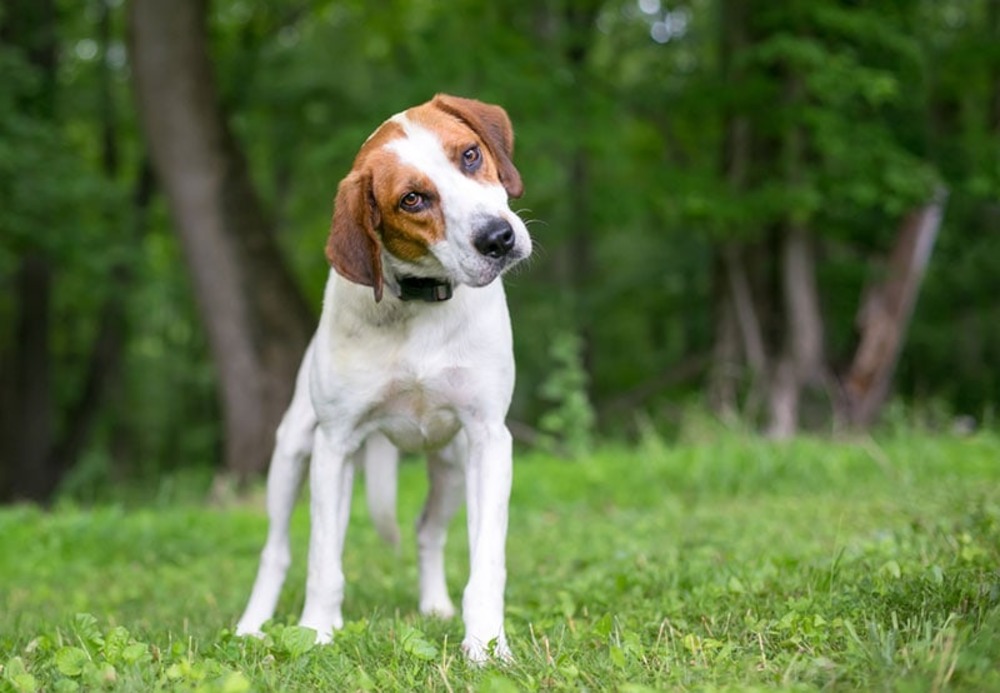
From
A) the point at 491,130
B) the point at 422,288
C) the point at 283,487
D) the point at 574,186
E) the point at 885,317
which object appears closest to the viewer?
the point at 422,288

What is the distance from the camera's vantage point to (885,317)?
575 inches

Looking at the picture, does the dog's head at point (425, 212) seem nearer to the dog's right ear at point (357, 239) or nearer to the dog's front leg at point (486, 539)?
the dog's right ear at point (357, 239)

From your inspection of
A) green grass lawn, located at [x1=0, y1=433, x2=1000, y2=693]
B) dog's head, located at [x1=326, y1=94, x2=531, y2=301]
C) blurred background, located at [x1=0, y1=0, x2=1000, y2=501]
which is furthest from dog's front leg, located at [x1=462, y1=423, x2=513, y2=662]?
blurred background, located at [x1=0, y1=0, x2=1000, y2=501]

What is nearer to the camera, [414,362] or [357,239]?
[357,239]

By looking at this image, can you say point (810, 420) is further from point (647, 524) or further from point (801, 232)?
point (647, 524)

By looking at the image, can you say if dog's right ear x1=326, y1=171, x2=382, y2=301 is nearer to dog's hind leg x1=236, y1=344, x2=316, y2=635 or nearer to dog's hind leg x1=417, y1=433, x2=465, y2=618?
dog's hind leg x1=236, y1=344, x2=316, y2=635

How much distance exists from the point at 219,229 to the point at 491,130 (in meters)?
8.98

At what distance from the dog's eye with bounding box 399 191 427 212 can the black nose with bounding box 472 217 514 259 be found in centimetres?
22

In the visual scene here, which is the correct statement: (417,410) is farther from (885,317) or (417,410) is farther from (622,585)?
(885,317)

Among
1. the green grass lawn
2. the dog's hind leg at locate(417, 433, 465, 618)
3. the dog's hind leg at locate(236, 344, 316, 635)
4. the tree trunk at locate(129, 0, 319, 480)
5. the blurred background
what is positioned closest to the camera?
the green grass lawn

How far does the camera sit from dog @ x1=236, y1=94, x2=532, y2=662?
12.7 ft

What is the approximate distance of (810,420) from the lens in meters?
14.2

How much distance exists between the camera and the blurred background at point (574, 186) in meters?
12.7

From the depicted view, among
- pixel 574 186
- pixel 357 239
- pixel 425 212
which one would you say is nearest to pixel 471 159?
pixel 425 212
